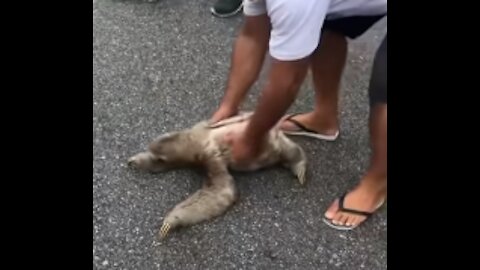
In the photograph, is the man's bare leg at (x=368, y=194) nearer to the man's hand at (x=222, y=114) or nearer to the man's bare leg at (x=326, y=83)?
the man's bare leg at (x=326, y=83)

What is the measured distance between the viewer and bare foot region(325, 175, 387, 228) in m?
1.88

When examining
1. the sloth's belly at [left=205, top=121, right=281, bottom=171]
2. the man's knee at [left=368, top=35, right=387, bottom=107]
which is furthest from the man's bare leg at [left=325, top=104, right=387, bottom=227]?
the sloth's belly at [left=205, top=121, right=281, bottom=171]

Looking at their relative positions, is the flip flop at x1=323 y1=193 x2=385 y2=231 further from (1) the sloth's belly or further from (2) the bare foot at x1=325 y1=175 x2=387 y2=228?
(1) the sloth's belly

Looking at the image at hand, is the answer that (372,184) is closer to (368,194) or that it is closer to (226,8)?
(368,194)

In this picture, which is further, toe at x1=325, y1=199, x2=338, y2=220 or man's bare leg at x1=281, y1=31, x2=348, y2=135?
man's bare leg at x1=281, y1=31, x2=348, y2=135

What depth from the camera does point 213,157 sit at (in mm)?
1933

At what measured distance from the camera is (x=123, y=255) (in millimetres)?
1732

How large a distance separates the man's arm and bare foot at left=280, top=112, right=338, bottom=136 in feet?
0.62

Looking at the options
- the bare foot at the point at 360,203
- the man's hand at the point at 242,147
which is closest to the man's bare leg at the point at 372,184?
the bare foot at the point at 360,203

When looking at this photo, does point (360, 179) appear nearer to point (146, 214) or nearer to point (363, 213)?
point (363, 213)

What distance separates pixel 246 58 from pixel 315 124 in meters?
0.33

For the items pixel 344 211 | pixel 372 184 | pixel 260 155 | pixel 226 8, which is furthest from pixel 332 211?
pixel 226 8

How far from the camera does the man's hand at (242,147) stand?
193 centimetres
